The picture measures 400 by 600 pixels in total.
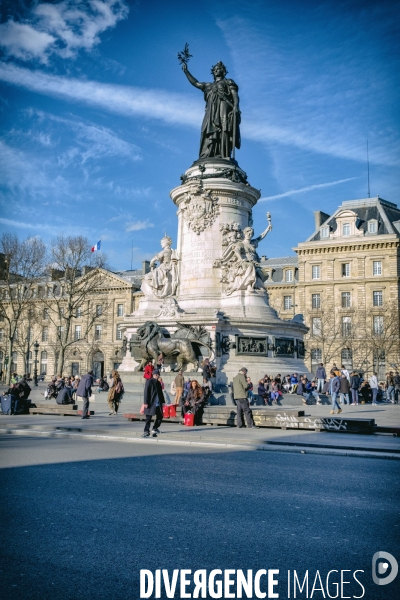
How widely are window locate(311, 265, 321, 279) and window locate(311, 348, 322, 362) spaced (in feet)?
31.8

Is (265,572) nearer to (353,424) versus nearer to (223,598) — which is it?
(223,598)

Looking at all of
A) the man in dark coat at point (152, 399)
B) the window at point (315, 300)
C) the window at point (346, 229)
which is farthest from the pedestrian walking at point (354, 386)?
the window at point (346, 229)

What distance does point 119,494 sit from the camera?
23.5ft

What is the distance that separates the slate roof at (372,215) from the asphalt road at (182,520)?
2416 inches

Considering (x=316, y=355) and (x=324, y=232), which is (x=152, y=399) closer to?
(x=316, y=355)

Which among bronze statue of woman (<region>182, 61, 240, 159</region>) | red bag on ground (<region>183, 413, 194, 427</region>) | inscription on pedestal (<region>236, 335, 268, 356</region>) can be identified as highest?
bronze statue of woman (<region>182, 61, 240, 159</region>)

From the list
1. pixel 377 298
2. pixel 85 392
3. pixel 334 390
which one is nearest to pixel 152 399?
pixel 85 392

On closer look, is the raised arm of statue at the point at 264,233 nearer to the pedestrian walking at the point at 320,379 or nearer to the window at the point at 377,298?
the pedestrian walking at the point at 320,379

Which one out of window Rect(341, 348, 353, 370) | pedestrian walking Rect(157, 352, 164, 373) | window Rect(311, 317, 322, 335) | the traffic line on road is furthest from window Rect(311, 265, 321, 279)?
the traffic line on road

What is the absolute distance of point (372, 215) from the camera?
2746 inches

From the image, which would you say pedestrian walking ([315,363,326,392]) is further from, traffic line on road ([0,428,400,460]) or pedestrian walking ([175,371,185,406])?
traffic line on road ([0,428,400,460])

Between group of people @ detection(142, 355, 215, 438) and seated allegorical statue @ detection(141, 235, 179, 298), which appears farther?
seated allegorical statue @ detection(141, 235, 179, 298)

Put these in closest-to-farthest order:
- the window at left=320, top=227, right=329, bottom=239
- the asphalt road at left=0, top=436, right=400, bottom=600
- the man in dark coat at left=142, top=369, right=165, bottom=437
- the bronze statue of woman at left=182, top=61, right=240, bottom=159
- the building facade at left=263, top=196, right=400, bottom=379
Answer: the asphalt road at left=0, top=436, right=400, bottom=600 → the man in dark coat at left=142, top=369, right=165, bottom=437 → the bronze statue of woman at left=182, top=61, right=240, bottom=159 → the building facade at left=263, top=196, right=400, bottom=379 → the window at left=320, top=227, right=329, bottom=239

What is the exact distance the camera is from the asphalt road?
4488 mm
